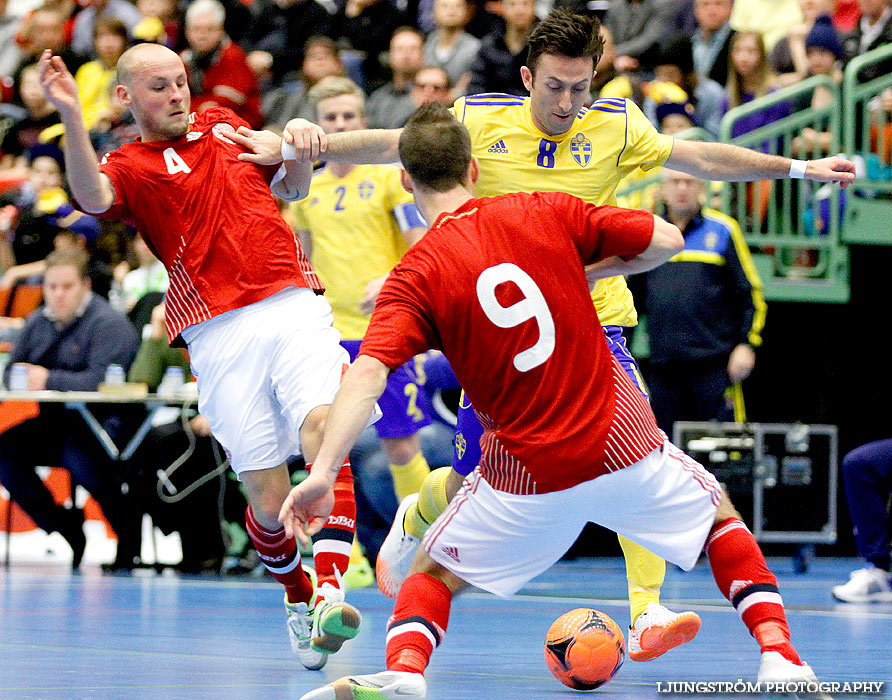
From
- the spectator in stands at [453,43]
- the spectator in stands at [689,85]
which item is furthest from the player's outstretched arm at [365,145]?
the spectator in stands at [453,43]

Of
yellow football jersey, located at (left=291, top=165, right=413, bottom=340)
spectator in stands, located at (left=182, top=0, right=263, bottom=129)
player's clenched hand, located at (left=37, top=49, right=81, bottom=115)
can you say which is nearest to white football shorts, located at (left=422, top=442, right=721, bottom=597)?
player's clenched hand, located at (left=37, top=49, right=81, bottom=115)

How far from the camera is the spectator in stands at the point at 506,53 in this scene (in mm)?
12219

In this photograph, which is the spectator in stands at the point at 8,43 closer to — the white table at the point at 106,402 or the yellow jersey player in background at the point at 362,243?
the white table at the point at 106,402

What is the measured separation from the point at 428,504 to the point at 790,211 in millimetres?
6720

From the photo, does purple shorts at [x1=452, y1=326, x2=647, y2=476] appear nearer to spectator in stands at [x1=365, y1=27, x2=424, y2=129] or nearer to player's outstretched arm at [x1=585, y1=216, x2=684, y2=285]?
player's outstretched arm at [x1=585, y1=216, x2=684, y2=285]

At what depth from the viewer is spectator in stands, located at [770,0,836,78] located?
39.4 ft

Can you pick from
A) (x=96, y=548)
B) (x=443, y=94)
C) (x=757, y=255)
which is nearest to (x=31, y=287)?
(x=96, y=548)

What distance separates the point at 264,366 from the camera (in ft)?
17.8

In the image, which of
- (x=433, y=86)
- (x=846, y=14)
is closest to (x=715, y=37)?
(x=846, y=14)

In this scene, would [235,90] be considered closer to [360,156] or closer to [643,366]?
[643,366]

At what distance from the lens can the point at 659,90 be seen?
11.7m

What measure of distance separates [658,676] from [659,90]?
7.48 m

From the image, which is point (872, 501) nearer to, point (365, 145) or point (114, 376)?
point (365, 145)

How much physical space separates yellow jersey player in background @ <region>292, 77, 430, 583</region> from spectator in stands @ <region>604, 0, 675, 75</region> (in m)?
5.32
